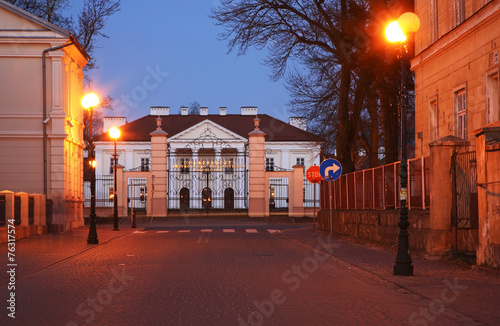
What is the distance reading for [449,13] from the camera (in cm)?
2259

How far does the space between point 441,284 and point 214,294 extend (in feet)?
13.2

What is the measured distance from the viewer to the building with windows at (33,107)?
33.7 meters

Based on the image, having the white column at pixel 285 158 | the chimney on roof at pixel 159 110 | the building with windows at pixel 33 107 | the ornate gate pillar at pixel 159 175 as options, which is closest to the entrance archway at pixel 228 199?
the white column at pixel 285 158

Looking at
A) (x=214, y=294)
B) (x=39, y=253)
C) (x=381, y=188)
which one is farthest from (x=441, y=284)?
(x=39, y=253)

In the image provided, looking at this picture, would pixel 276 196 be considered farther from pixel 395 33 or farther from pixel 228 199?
pixel 395 33

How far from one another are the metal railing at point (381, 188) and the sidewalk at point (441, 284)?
1796mm

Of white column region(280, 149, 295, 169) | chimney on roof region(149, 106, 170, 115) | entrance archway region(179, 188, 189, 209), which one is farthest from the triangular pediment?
chimney on roof region(149, 106, 170, 115)

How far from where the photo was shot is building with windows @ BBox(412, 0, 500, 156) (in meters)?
19.1

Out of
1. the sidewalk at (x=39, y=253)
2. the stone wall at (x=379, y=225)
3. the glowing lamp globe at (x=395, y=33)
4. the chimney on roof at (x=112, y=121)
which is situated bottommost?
the sidewalk at (x=39, y=253)

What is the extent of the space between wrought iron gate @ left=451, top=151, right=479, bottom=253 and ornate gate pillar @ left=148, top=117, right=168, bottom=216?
32.3 meters

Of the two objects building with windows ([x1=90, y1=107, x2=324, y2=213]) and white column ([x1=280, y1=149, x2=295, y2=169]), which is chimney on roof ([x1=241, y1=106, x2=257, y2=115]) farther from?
white column ([x1=280, y1=149, x2=295, y2=169])

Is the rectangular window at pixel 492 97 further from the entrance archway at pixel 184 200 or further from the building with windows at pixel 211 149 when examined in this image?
the entrance archway at pixel 184 200

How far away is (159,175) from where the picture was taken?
47469 millimetres

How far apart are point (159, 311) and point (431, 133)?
1727cm
